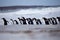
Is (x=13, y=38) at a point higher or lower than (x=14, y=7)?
lower

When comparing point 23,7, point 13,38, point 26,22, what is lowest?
point 13,38

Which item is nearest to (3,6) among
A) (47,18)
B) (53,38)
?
(47,18)

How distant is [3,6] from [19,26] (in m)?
0.22

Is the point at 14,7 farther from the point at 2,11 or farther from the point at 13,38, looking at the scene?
the point at 13,38

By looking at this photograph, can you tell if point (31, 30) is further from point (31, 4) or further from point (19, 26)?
point (31, 4)

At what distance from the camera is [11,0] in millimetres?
1112

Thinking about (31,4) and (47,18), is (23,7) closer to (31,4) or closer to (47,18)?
(31,4)

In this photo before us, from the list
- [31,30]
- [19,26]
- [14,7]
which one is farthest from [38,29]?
[14,7]

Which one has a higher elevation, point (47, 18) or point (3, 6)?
point (3, 6)

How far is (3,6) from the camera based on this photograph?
1.10 meters

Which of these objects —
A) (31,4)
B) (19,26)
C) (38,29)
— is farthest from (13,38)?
(31,4)

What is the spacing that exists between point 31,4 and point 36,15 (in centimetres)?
11

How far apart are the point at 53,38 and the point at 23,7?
36cm

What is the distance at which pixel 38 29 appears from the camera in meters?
1.07
